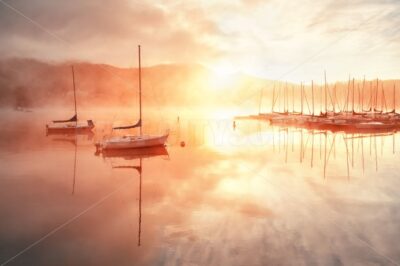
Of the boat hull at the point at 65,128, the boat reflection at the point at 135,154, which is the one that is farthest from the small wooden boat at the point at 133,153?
the boat hull at the point at 65,128

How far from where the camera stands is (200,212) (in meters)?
20.1

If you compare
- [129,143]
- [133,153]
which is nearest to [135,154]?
[133,153]

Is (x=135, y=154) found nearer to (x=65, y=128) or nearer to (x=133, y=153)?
(x=133, y=153)

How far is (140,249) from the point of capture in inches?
587

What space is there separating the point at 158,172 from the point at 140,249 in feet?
56.4

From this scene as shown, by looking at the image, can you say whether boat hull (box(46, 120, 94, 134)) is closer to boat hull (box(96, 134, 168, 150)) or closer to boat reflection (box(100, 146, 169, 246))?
boat hull (box(96, 134, 168, 150))

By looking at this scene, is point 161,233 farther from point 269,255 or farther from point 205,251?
point 269,255

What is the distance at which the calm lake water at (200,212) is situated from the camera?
1446 centimetres

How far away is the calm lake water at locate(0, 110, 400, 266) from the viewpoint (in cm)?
Answer: 1446

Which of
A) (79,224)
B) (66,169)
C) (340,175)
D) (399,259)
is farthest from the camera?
(66,169)

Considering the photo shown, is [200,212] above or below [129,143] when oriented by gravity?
below

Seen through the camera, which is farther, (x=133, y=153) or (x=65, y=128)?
(x=65, y=128)

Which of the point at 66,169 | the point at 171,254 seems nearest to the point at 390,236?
the point at 171,254

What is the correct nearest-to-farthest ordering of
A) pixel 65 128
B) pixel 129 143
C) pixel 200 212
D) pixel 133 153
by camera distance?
pixel 200 212
pixel 133 153
pixel 129 143
pixel 65 128
